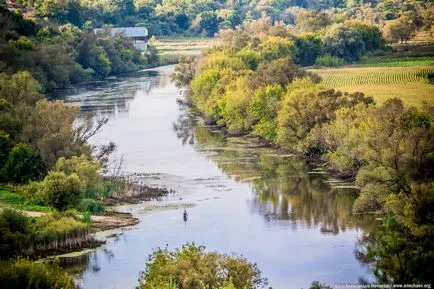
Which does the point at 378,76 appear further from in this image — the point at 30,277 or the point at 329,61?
the point at 30,277

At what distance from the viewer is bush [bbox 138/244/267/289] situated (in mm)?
27062

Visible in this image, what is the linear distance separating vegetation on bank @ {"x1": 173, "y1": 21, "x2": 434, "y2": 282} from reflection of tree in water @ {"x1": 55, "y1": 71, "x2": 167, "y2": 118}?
6.08 meters

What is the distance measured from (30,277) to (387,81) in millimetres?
61234

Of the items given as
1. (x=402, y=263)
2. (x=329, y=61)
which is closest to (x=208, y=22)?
(x=329, y=61)

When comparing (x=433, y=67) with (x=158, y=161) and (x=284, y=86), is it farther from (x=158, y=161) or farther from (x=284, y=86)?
(x=158, y=161)

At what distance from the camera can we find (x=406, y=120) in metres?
46.5

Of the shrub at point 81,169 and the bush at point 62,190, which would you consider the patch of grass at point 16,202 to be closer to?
the bush at point 62,190

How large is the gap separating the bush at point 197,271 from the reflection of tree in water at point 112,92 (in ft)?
152

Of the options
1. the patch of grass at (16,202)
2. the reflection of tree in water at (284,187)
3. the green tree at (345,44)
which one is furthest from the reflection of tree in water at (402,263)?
the green tree at (345,44)

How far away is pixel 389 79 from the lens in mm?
83812

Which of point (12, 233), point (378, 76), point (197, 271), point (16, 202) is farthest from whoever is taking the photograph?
point (378, 76)

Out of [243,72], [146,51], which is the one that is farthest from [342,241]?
[146,51]

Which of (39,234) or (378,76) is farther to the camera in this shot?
(378,76)

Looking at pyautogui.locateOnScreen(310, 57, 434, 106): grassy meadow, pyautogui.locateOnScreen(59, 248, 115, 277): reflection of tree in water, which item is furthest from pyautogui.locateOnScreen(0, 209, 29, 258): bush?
pyautogui.locateOnScreen(310, 57, 434, 106): grassy meadow
